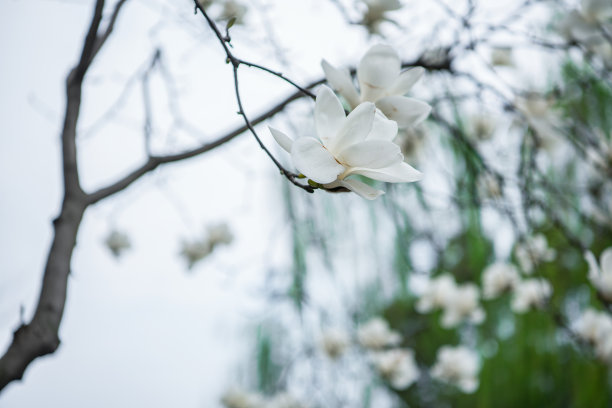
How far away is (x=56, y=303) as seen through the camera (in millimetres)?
330

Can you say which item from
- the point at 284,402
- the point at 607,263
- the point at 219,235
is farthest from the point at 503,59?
the point at 284,402

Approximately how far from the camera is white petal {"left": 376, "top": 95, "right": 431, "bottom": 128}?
31 centimetres

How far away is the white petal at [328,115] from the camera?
0.25 m

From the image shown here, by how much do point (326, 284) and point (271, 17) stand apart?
653mm

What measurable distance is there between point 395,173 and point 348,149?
0.03 m

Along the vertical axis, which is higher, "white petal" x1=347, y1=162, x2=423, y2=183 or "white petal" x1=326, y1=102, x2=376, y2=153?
"white petal" x1=326, y1=102, x2=376, y2=153

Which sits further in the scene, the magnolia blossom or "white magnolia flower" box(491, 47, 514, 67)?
"white magnolia flower" box(491, 47, 514, 67)

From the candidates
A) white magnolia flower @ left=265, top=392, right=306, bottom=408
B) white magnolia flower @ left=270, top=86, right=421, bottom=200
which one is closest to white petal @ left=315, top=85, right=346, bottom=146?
white magnolia flower @ left=270, top=86, right=421, bottom=200

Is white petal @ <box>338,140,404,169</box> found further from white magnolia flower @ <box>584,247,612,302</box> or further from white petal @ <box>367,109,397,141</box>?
white magnolia flower @ <box>584,247,612,302</box>

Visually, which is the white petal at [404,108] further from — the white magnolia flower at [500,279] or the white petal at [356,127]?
the white magnolia flower at [500,279]

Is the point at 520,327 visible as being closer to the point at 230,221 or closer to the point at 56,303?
the point at 230,221

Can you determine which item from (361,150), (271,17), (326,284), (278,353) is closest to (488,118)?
(271,17)

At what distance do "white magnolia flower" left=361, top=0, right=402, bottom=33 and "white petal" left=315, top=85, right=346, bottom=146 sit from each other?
21cm

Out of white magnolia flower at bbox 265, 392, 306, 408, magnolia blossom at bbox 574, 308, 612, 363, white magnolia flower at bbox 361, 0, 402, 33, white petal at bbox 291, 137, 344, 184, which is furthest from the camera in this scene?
white magnolia flower at bbox 265, 392, 306, 408
